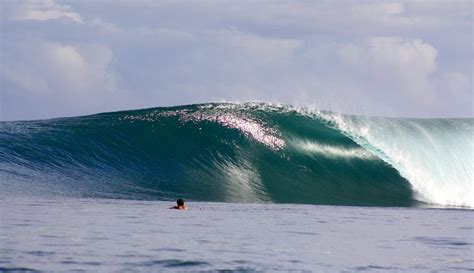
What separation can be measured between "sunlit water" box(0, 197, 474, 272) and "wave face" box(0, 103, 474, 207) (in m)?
4.13

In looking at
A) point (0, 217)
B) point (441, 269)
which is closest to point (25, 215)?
point (0, 217)

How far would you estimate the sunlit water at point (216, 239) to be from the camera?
9945mm

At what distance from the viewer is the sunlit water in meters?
9.95

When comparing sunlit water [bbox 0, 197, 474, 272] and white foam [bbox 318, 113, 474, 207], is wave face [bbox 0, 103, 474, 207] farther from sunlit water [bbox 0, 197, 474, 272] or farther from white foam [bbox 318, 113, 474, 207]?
sunlit water [bbox 0, 197, 474, 272]

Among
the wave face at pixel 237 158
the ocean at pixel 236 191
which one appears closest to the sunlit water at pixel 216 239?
the ocean at pixel 236 191

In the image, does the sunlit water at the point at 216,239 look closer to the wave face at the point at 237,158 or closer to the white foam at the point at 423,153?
the wave face at the point at 237,158

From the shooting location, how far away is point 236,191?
21.9 meters

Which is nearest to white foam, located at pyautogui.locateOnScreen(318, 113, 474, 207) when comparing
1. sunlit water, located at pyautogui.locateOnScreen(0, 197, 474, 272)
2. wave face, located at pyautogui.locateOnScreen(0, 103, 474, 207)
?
wave face, located at pyautogui.locateOnScreen(0, 103, 474, 207)

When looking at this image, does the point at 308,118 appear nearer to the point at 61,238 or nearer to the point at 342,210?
the point at 342,210

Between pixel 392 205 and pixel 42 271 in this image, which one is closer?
pixel 42 271

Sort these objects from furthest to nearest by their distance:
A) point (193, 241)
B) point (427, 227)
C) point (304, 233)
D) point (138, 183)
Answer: point (138, 183), point (427, 227), point (304, 233), point (193, 241)

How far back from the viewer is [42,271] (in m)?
8.98

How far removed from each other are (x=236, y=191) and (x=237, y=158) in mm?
2916

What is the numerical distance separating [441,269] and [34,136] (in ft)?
58.3
